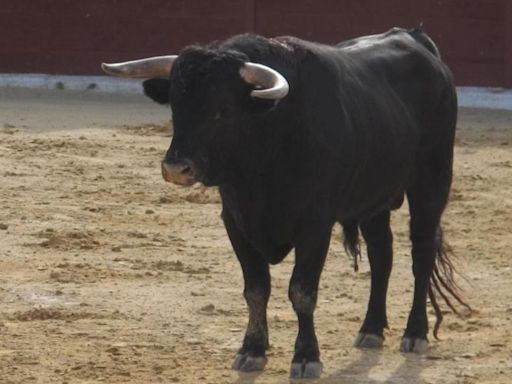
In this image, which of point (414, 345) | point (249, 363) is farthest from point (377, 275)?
point (249, 363)

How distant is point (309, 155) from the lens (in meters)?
5.37

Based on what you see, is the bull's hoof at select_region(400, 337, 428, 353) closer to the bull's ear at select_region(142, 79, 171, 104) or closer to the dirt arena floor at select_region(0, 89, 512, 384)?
the dirt arena floor at select_region(0, 89, 512, 384)

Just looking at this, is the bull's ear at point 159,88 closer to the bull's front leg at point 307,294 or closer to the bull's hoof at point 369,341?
the bull's front leg at point 307,294

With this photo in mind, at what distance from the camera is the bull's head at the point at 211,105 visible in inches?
199

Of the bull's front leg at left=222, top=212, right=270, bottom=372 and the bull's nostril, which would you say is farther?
the bull's front leg at left=222, top=212, right=270, bottom=372

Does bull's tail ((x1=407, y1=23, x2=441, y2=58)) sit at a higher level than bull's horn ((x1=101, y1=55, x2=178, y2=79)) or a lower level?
lower

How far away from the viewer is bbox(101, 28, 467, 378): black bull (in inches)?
202

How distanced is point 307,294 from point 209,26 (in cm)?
1049

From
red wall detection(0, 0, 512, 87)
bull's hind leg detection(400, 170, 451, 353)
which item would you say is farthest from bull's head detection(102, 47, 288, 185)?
red wall detection(0, 0, 512, 87)

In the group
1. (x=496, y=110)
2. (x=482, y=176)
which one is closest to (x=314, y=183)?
(x=482, y=176)

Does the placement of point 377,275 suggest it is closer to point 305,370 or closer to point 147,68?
point 305,370

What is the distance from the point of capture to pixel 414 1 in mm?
15047

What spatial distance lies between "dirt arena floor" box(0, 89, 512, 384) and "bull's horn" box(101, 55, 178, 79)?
1009mm

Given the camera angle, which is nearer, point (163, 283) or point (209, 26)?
point (163, 283)
